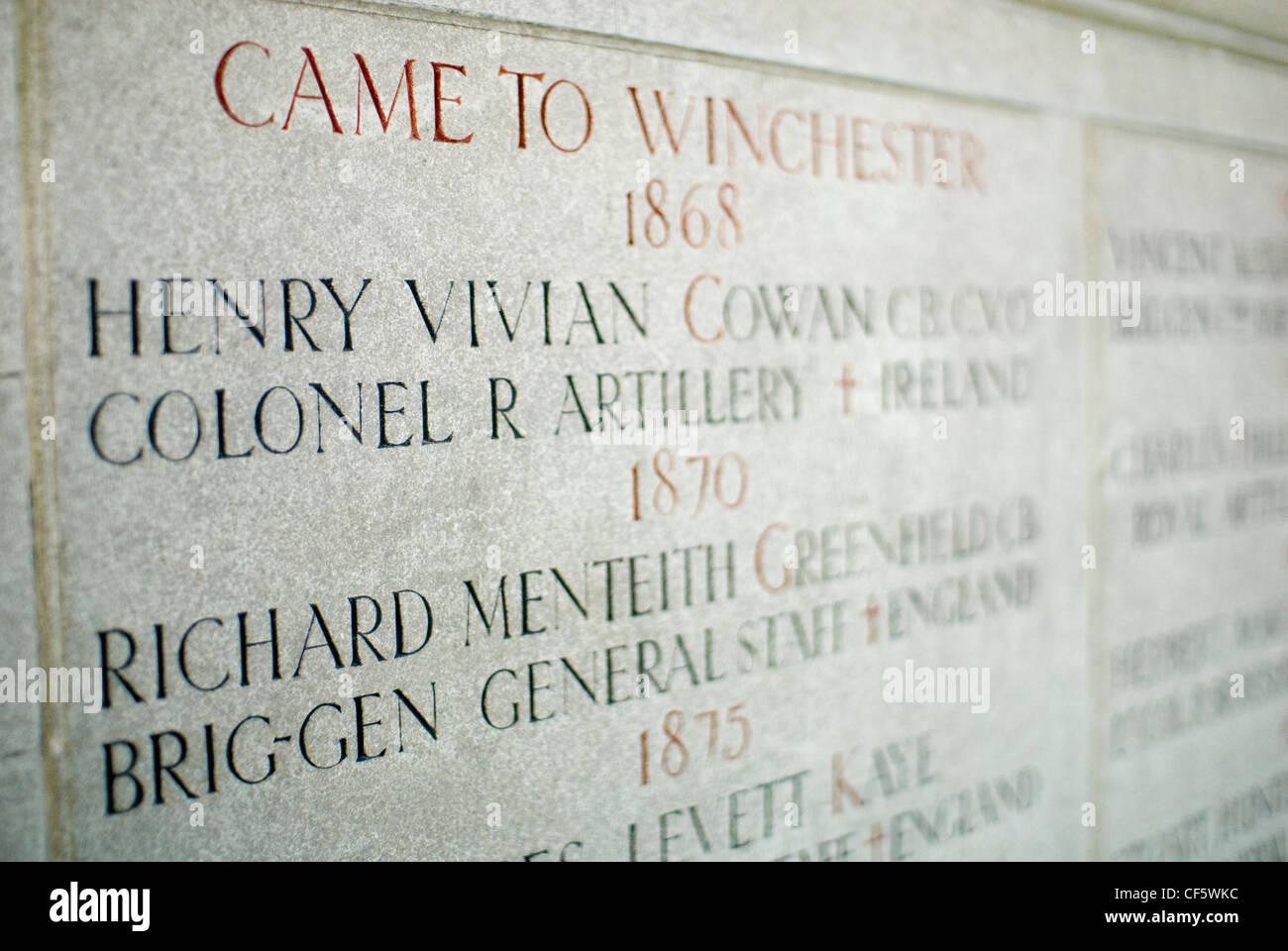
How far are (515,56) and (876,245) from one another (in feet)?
4.12

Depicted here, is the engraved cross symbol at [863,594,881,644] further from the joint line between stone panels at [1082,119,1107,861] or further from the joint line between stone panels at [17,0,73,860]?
the joint line between stone panels at [17,0,73,860]

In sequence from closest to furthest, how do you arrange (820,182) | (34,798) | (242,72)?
(34,798) < (242,72) < (820,182)

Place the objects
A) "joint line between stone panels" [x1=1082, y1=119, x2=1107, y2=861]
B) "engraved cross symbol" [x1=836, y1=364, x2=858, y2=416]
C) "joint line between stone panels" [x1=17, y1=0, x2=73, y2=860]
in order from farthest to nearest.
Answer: "joint line between stone panels" [x1=1082, y1=119, x2=1107, y2=861]
"engraved cross symbol" [x1=836, y1=364, x2=858, y2=416]
"joint line between stone panels" [x1=17, y1=0, x2=73, y2=860]

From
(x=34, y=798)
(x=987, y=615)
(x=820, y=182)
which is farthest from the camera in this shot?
(x=987, y=615)

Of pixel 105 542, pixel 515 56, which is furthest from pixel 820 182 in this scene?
pixel 105 542

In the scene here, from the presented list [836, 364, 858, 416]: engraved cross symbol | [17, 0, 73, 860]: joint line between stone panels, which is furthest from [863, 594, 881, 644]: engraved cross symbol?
[17, 0, 73, 860]: joint line between stone panels

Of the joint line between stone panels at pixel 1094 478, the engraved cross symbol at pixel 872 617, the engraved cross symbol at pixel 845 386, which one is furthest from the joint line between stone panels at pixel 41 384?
the joint line between stone panels at pixel 1094 478

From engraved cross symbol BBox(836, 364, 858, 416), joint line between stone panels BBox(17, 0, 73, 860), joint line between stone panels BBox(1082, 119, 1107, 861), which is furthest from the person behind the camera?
joint line between stone panels BBox(1082, 119, 1107, 861)

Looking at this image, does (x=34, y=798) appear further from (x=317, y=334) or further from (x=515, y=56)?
(x=515, y=56)

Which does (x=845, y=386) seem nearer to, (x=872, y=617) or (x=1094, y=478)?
(x=872, y=617)

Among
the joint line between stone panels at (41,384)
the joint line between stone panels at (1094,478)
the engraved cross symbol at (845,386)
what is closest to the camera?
the joint line between stone panels at (41,384)

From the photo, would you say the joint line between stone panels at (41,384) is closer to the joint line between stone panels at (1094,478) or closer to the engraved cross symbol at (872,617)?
the engraved cross symbol at (872,617)

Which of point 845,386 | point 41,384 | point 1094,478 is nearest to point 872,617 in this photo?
point 845,386

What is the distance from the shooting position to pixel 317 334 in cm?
218
